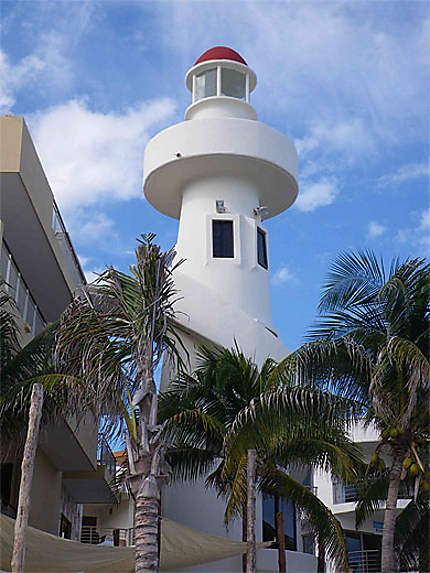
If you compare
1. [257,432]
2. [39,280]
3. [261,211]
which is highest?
[261,211]

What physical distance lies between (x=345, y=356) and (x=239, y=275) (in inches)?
514

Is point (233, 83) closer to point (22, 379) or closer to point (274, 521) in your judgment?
point (274, 521)

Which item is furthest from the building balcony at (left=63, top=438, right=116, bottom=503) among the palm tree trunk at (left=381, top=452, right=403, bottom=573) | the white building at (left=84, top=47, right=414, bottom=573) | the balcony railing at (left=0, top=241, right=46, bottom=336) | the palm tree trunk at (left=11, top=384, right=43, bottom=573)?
the palm tree trunk at (left=11, top=384, right=43, bottom=573)

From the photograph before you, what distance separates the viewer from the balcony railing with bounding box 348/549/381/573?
3522cm

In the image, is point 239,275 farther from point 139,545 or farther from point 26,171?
point 139,545

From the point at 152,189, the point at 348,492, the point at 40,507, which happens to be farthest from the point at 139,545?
the point at 348,492

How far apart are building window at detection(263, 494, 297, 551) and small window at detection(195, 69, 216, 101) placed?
14.0 meters

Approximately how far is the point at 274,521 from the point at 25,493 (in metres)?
14.3

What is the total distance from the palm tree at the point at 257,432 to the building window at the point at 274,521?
402 centimetres

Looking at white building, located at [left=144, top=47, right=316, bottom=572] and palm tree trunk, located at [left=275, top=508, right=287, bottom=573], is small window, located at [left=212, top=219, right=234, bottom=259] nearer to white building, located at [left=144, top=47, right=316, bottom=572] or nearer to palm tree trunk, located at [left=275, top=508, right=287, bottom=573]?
white building, located at [left=144, top=47, right=316, bottom=572]

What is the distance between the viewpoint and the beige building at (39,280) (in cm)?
1787

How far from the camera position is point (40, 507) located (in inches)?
925

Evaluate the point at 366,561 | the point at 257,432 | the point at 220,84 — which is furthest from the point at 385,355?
the point at 366,561

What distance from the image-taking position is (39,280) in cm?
2352
